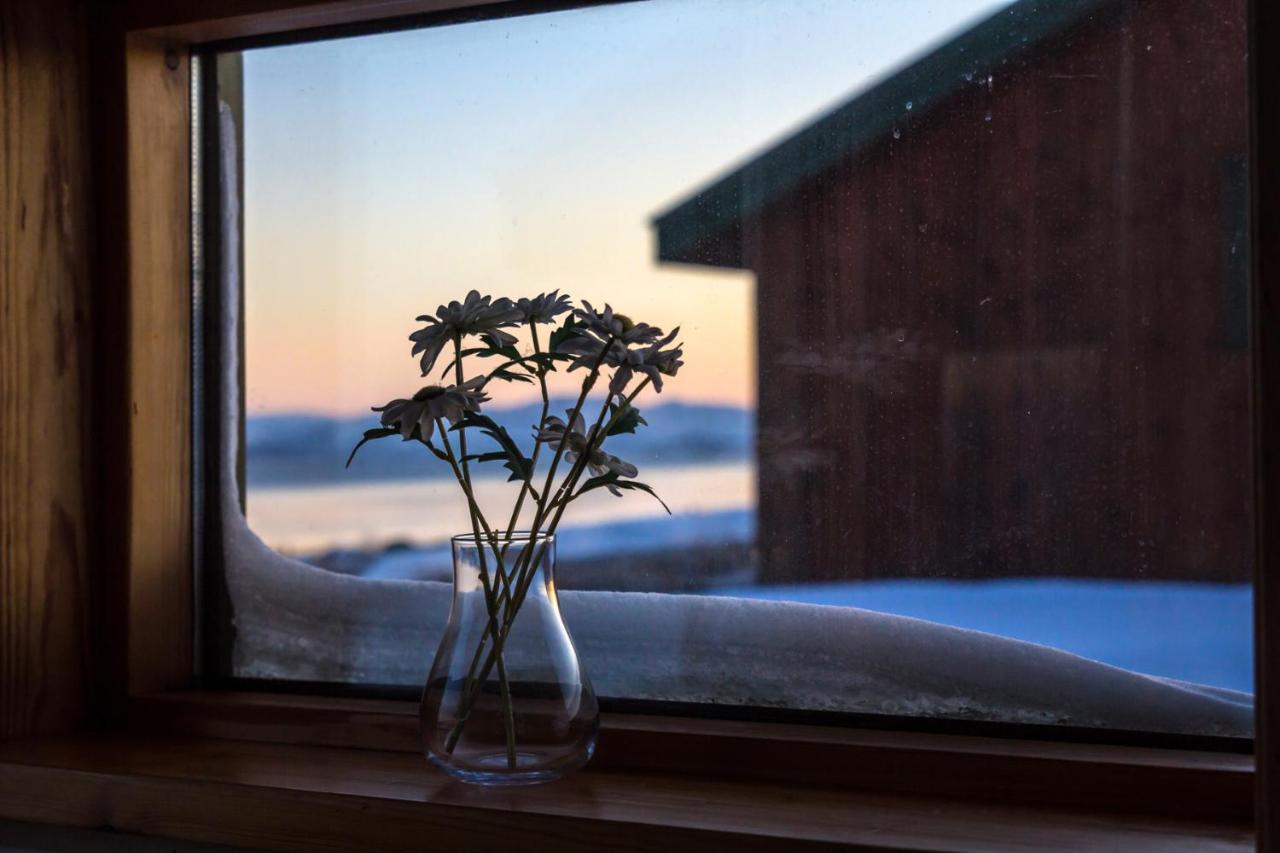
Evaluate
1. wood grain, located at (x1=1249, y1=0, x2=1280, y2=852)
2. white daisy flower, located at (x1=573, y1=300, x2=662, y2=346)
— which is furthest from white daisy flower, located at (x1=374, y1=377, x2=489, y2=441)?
wood grain, located at (x1=1249, y1=0, x2=1280, y2=852)

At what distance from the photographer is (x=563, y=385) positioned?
119cm

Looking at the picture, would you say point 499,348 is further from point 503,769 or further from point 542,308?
point 503,769

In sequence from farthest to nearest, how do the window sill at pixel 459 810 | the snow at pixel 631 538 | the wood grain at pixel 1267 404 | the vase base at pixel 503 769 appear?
1. the snow at pixel 631 538
2. the vase base at pixel 503 769
3. the window sill at pixel 459 810
4. the wood grain at pixel 1267 404

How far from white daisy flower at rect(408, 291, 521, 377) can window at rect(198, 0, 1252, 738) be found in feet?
0.61

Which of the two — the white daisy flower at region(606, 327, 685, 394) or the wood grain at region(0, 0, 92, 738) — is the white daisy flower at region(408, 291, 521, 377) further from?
the wood grain at region(0, 0, 92, 738)

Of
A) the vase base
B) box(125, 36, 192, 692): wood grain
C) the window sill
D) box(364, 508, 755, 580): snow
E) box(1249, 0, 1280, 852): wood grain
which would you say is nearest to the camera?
box(1249, 0, 1280, 852): wood grain

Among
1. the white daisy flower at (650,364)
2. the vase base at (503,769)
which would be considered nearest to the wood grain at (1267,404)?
the white daisy flower at (650,364)

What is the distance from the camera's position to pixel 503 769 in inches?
39.0

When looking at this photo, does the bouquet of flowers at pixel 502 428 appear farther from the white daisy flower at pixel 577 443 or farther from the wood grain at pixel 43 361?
the wood grain at pixel 43 361

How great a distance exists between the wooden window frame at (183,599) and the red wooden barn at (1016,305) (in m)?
0.15

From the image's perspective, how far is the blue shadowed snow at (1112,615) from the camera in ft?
3.19

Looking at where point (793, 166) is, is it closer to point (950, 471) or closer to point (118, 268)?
point (950, 471)

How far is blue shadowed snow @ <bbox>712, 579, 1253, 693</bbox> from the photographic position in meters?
0.97

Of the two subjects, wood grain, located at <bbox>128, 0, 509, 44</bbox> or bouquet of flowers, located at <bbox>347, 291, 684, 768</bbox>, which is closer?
bouquet of flowers, located at <bbox>347, 291, 684, 768</bbox>
